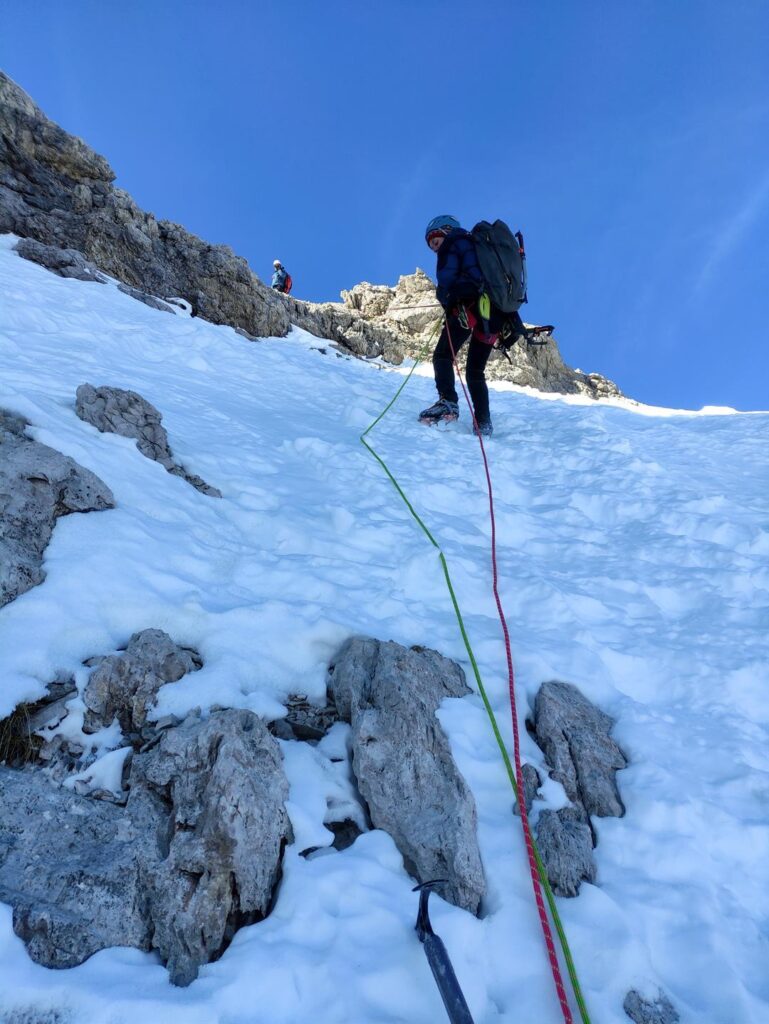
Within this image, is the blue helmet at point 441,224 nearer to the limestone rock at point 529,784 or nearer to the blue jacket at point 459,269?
the blue jacket at point 459,269

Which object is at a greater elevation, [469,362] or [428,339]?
[428,339]

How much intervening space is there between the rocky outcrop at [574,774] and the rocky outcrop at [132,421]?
376 centimetres

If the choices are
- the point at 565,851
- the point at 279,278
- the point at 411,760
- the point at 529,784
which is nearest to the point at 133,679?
the point at 411,760

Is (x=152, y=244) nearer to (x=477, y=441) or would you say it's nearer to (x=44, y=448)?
(x=477, y=441)

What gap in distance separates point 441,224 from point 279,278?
19444mm

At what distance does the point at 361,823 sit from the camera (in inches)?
107

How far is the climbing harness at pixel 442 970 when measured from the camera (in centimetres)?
179

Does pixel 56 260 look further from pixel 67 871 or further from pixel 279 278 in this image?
pixel 67 871

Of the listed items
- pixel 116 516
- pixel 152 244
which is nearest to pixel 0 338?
pixel 116 516

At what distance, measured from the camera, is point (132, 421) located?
5.80 m

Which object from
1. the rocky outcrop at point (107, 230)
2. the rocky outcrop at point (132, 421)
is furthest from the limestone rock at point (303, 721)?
the rocky outcrop at point (107, 230)

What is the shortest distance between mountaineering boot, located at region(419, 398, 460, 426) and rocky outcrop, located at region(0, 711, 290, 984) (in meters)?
7.77

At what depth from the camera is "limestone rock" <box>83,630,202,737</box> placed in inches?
109

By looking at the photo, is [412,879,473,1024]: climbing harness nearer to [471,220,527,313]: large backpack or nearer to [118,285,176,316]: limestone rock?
[471,220,527,313]: large backpack
